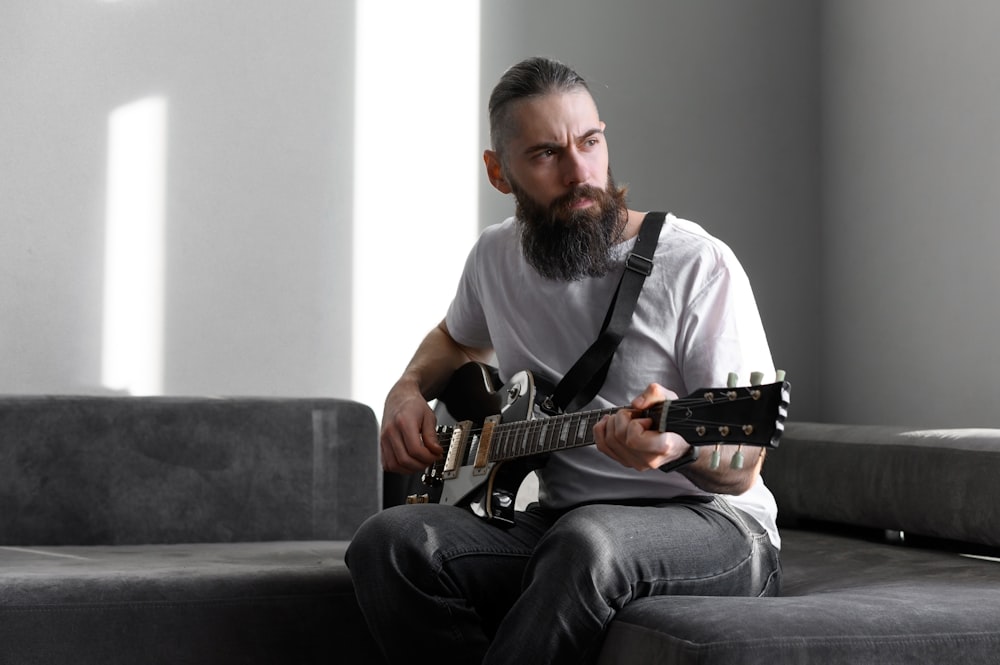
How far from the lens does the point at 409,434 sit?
197 cm

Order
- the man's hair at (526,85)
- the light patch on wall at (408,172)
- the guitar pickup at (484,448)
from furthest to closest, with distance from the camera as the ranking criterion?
the light patch on wall at (408,172), the man's hair at (526,85), the guitar pickup at (484,448)

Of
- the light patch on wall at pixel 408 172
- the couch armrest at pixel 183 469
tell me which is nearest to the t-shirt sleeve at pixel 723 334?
the couch armrest at pixel 183 469

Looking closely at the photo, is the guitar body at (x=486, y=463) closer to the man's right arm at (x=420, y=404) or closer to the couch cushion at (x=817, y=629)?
the man's right arm at (x=420, y=404)

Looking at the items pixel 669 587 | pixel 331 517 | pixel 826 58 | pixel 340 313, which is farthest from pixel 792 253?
Result: pixel 669 587

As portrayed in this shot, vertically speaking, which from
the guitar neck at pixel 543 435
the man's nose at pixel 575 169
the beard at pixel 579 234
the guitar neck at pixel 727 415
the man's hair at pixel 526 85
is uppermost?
the man's hair at pixel 526 85

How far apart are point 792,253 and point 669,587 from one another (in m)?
2.09

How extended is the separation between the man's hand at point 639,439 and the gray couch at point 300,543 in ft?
0.59

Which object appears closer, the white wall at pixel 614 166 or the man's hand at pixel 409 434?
the man's hand at pixel 409 434

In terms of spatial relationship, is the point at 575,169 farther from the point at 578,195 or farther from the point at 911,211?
the point at 911,211

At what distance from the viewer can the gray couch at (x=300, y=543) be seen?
137cm

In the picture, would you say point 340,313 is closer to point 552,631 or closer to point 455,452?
point 455,452

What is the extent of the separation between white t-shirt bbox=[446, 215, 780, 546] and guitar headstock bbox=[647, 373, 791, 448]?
162 mm

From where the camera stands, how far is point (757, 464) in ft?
5.08

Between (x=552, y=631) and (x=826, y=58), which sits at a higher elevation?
(x=826, y=58)
